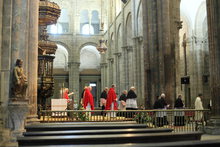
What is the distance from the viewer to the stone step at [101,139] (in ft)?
21.2

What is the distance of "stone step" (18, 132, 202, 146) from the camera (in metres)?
6.46

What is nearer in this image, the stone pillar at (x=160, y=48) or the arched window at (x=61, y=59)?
the stone pillar at (x=160, y=48)

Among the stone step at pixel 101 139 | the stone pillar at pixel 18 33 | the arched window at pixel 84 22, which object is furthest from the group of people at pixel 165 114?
the arched window at pixel 84 22

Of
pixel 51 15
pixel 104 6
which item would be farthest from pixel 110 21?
pixel 51 15

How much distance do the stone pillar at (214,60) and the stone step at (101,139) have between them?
4.49 meters

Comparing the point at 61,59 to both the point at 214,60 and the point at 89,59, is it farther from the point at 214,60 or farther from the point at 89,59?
the point at 214,60

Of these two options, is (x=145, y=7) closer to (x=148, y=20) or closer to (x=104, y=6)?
(x=148, y=20)

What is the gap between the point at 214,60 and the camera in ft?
40.2

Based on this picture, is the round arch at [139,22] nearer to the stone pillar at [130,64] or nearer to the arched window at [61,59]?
the stone pillar at [130,64]

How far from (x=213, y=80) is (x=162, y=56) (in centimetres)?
452

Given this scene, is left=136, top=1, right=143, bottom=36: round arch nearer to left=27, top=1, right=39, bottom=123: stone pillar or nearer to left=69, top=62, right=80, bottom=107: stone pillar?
left=27, top=1, right=39, bottom=123: stone pillar

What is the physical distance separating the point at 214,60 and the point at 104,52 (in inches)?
471

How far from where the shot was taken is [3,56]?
809cm

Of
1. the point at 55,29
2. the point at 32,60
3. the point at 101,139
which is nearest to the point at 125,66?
the point at 55,29
